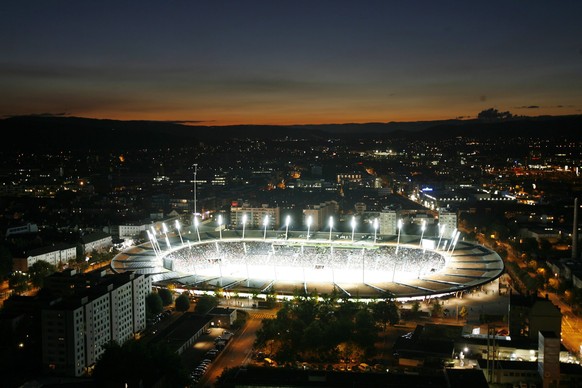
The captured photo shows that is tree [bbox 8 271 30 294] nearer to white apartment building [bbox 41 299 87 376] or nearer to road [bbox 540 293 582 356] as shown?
white apartment building [bbox 41 299 87 376]

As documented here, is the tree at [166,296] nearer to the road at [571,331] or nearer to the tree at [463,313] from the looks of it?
the tree at [463,313]

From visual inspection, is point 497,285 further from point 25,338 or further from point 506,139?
point 506,139

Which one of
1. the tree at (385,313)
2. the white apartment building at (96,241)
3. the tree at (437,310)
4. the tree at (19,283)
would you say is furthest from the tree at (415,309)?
the white apartment building at (96,241)

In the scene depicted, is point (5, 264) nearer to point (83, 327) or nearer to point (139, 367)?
point (83, 327)

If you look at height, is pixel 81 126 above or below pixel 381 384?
above

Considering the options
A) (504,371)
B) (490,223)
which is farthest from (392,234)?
(504,371)

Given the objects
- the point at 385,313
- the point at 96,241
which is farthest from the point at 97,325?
the point at 96,241

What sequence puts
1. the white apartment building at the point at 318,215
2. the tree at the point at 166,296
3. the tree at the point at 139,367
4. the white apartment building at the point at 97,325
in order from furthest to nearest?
the white apartment building at the point at 318,215 → the tree at the point at 166,296 → the white apartment building at the point at 97,325 → the tree at the point at 139,367
